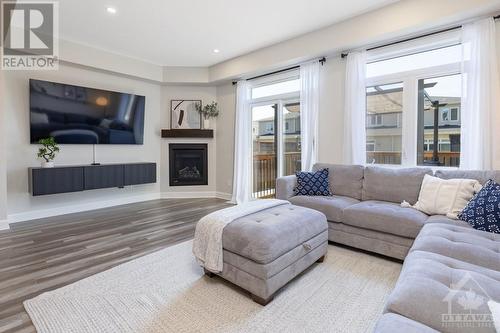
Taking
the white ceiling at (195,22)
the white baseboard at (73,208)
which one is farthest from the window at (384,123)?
the white baseboard at (73,208)

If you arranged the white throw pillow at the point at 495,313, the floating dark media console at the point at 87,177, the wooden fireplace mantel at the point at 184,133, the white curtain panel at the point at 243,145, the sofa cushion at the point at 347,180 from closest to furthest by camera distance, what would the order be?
the white throw pillow at the point at 495,313
the sofa cushion at the point at 347,180
the floating dark media console at the point at 87,177
the white curtain panel at the point at 243,145
the wooden fireplace mantel at the point at 184,133

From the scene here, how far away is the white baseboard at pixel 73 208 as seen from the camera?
4027 millimetres

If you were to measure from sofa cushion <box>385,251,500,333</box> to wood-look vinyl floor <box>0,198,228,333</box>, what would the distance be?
2159 mm

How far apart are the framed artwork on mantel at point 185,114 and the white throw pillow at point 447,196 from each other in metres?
4.60

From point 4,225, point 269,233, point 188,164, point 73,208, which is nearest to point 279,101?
point 188,164

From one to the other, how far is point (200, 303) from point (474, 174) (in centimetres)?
289

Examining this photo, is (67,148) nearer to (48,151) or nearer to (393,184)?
(48,151)

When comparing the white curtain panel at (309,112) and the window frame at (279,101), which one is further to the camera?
the window frame at (279,101)

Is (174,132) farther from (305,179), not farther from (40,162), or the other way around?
(305,179)

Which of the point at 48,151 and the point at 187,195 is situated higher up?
the point at 48,151

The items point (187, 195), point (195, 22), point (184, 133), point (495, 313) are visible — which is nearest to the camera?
point (495, 313)

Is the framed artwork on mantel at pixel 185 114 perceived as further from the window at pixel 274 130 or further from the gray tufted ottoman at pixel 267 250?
the gray tufted ottoman at pixel 267 250

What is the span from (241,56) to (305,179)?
287 centimetres

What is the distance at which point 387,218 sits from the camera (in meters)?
2.55
